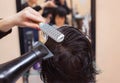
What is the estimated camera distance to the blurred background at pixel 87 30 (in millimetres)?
1730

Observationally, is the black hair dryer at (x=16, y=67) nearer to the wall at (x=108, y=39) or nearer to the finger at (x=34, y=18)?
the finger at (x=34, y=18)

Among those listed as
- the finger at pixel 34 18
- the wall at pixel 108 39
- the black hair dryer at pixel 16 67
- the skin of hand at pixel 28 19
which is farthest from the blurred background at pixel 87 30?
the black hair dryer at pixel 16 67

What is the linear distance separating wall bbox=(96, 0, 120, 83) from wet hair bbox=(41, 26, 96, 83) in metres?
1.10

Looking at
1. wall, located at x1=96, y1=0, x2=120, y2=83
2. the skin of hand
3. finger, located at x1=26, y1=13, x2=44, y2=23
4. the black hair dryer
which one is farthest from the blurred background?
the black hair dryer

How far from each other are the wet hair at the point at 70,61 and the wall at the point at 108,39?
3.60 ft

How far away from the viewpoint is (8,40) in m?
1.77

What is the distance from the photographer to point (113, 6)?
1.75 metres

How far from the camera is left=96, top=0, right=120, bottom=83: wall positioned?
5.77 feet

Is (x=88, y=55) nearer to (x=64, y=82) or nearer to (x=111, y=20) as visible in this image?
(x=64, y=82)

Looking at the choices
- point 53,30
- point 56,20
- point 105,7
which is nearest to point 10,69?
point 53,30

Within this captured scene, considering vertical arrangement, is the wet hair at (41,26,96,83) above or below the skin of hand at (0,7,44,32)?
below

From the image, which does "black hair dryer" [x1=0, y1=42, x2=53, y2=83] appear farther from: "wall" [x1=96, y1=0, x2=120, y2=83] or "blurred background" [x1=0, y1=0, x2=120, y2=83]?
"wall" [x1=96, y1=0, x2=120, y2=83]

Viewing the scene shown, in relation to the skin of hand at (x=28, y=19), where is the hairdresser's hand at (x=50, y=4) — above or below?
below

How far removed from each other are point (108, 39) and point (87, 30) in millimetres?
198
